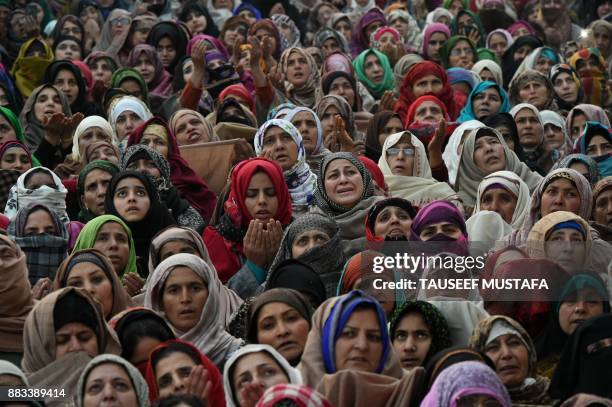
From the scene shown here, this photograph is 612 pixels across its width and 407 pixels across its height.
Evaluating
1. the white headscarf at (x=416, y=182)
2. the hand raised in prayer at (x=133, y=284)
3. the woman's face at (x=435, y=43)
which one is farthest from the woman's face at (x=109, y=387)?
the woman's face at (x=435, y=43)

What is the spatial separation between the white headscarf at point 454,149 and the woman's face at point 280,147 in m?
1.06

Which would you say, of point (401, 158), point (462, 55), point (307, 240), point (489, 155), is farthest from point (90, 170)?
point (462, 55)

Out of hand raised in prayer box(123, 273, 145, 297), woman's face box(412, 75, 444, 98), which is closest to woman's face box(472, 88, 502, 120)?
woman's face box(412, 75, 444, 98)

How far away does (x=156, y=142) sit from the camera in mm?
10258

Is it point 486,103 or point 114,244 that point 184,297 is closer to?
point 114,244

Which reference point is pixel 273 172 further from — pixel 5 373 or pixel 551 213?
pixel 5 373

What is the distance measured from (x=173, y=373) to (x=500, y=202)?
3042mm

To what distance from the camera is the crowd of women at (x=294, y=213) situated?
6.89 m

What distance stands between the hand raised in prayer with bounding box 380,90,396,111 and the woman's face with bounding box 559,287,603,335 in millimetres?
4925

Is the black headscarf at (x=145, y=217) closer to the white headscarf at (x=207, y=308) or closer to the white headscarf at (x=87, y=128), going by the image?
the white headscarf at (x=207, y=308)

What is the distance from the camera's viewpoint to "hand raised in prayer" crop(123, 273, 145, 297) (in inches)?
328

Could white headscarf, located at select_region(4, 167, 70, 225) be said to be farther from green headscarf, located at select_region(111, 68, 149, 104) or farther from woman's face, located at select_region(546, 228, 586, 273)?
green headscarf, located at select_region(111, 68, 149, 104)

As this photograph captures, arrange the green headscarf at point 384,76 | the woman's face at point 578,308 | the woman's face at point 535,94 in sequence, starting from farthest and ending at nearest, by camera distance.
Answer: the green headscarf at point 384,76, the woman's face at point 535,94, the woman's face at point 578,308

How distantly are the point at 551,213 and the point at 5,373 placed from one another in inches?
124
